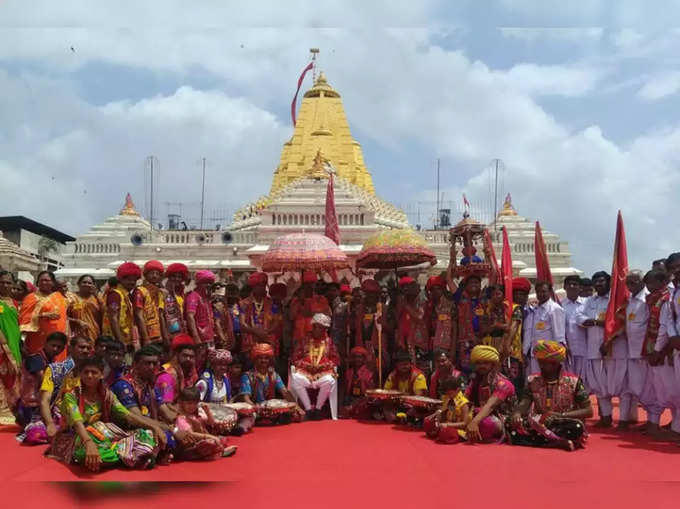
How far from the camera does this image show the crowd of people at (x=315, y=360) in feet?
19.5

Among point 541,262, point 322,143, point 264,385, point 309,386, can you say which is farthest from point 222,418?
point 322,143

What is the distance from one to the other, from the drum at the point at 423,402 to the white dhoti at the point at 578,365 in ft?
7.16

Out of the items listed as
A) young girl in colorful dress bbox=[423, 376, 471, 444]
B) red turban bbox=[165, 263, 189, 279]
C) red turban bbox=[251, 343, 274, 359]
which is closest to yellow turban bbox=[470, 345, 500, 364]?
young girl in colorful dress bbox=[423, 376, 471, 444]

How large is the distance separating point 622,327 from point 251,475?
15.6ft

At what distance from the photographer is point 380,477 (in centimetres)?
531

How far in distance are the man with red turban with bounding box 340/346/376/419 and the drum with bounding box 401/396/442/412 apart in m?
1.00

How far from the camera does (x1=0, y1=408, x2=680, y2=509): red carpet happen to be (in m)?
4.69

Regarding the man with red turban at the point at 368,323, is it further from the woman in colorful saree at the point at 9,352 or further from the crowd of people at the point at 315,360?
the woman in colorful saree at the point at 9,352

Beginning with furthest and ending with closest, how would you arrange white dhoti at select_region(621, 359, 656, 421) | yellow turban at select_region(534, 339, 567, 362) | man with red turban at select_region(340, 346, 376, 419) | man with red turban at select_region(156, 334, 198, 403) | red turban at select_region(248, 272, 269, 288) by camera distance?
1. red turban at select_region(248, 272, 269, 288)
2. man with red turban at select_region(340, 346, 376, 419)
3. white dhoti at select_region(621, 359, 656, 421)
4. yellow turban at select_region(534, 339, 567, 362)
5. man with red turban at select_region(156, 334, 198, 403)

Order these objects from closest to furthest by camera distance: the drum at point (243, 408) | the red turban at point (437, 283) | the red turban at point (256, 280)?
the drum at point (243, 408) → the red turban at point (437, 283) → the red turban at point (256, 280)

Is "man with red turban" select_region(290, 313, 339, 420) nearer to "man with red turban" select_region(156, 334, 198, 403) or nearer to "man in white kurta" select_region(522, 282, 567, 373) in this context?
"man with red turban" select_region(156, 334, 198, 403)

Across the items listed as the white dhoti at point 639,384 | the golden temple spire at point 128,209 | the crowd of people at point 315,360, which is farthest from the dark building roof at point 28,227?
the white dhoti at point 639,384

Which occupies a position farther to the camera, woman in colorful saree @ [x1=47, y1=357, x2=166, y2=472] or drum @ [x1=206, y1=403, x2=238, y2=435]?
drum @ [x1=206, y1=403, x2=238, y2=435]

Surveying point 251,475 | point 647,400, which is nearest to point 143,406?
point 251,475
